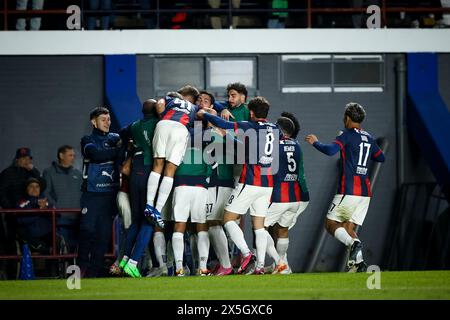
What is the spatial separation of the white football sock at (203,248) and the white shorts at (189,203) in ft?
0.60

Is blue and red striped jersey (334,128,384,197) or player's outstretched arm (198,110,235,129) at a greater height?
player's outstretched arm (198,110,235,129)

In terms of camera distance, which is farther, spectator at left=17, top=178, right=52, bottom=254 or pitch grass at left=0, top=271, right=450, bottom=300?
spectator at left=17, top=178, right=52, bottom=254

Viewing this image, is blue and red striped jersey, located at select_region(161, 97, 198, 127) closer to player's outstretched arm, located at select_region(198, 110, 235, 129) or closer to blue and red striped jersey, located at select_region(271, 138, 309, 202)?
player's outstretched arm, located at select_region(198, 110, 235, 129)

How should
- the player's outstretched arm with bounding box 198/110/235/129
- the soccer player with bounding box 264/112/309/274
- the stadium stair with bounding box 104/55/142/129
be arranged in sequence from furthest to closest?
the stadium stair with bounding box 104/55/142/129 < the soccer player with bounding box 264/112/309/274 < the player's outstretched arm with bounding box 198/110/235/129

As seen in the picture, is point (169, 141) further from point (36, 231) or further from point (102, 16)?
point (102, 16)

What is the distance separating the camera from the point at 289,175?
48.9 feet

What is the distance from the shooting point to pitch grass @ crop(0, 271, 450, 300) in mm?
10977

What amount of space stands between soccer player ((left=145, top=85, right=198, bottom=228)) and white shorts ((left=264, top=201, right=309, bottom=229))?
5.00 feet

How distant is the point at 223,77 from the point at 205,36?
832 millimetres

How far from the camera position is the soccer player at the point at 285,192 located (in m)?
14.8

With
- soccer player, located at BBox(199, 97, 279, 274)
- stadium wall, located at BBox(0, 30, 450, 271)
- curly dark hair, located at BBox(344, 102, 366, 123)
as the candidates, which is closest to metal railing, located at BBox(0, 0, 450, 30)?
stadium wall, located at BBox(0, 30, 450, 271)

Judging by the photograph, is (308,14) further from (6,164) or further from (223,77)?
(6,164)

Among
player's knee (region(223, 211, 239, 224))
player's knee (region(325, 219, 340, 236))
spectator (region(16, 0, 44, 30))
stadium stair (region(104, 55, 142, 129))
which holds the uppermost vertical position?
spectator (region(16, 0, 44, 30))

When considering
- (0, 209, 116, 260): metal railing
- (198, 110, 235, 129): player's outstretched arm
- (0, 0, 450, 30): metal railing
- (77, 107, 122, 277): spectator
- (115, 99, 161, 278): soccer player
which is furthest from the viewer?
(0, 0, 450, 30): metal railing
